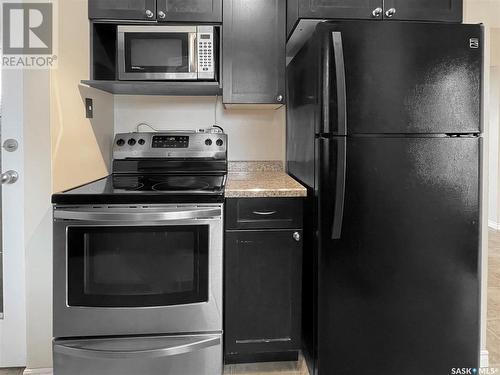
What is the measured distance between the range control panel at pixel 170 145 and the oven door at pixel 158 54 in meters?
0.38

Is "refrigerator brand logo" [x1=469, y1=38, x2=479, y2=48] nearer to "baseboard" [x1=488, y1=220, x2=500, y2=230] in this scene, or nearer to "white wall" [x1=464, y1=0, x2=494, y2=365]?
"white wall" [x1=464, y1=0, x2=494, y2=365]

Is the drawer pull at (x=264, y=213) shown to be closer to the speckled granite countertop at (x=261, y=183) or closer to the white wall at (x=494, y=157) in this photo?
the speckled granite countertop at (x=261, y=183)

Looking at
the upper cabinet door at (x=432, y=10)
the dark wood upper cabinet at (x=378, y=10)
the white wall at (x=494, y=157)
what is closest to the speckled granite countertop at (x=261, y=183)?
the dark wood upper cabinet at (x=378, y=10)

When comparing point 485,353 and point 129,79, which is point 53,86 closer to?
point 129,79

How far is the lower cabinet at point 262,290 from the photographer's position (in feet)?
5.99

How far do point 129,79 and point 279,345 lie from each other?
62.9 inches

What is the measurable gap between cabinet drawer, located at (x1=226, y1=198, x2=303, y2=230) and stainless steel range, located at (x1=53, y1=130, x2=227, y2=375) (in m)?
0.11

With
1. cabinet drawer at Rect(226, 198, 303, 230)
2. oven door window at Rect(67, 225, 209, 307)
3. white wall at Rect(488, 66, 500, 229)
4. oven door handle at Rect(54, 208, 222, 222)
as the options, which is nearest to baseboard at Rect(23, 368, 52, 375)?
oven door window at Rect(67, 225, 209, 307)

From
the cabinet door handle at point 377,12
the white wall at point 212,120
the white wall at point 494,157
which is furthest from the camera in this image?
the white wall at point 494,157

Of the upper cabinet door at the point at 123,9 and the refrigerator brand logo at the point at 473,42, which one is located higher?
the upper cabinet door at the point at 123,9

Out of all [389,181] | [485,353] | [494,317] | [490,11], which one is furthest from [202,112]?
[494,317]

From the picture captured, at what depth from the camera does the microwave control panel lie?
2100 mm

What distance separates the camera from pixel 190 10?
82.4 inches

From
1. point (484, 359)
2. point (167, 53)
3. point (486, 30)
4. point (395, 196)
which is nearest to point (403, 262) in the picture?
point (395, 196)
